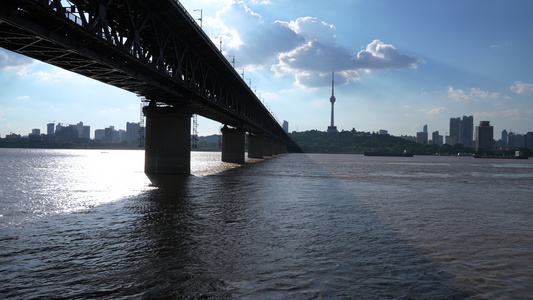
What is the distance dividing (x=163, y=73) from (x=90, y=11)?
8407 mm

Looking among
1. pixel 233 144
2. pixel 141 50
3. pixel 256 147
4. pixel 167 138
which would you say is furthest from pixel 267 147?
pixel 141 50

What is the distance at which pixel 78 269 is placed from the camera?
28.0 feet

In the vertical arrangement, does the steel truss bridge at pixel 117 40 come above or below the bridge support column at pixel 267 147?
above

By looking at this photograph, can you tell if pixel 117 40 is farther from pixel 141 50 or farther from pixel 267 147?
pixel 267 147

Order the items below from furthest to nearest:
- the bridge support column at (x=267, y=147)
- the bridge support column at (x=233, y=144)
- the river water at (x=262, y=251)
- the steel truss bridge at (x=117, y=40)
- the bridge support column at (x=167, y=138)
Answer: the bridge support column at (x=267, y=147), the bridge support column at (x=233, y=144), the bridge support column at (x=167, y=138), the steel truss bridge at (x=117, y=40), the river water at (x=262, y=251)

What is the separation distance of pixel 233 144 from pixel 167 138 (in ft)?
137

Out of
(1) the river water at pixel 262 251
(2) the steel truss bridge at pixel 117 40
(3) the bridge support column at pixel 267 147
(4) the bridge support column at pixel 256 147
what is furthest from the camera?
(3) the bridge support column at pixel 267 147

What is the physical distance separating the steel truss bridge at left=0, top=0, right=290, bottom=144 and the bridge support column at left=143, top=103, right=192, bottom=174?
53.7 inches

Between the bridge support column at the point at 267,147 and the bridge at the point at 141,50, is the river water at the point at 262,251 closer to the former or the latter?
the bridge at the point at 141,50

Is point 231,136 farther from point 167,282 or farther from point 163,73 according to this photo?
point 167,282

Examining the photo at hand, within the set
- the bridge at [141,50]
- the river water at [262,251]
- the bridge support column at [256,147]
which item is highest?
the bridge at [141,50]

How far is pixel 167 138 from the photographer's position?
39594 mm

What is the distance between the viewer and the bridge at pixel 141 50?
1838 centimetres

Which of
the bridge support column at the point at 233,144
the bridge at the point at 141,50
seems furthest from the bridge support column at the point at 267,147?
the bridge at the point at 141,50
